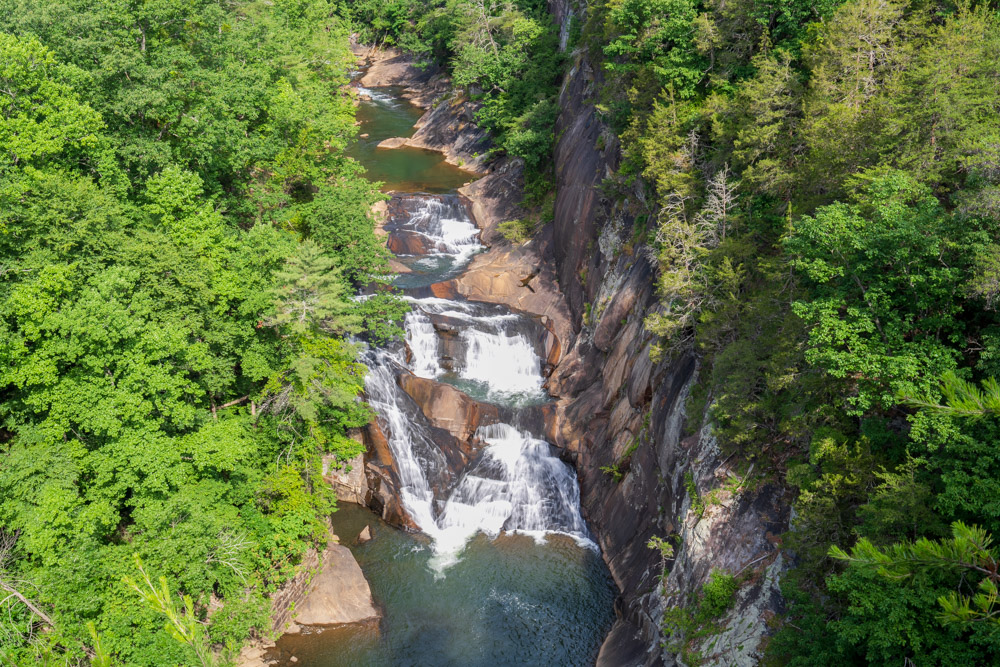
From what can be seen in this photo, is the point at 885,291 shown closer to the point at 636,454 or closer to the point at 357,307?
the point at 636,454

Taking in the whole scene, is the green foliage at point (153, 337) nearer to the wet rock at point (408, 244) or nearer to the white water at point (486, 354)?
the white water at point (486, 354)

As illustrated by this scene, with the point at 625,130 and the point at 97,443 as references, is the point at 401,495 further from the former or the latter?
the point at 625,130

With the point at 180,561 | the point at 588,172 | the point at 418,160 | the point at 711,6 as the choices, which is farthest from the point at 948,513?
the point at 418,160

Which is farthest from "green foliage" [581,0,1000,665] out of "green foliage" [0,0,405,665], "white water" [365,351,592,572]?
"green foliage" [0,0,405,665]

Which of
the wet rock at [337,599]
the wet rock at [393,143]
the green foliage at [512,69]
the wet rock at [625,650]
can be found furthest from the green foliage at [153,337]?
the wet rock at [393,143]

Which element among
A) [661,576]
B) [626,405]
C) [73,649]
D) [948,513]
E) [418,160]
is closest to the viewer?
[948,513]

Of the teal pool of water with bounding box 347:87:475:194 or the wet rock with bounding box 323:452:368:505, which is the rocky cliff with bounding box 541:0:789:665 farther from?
the teal pool of water with bounding box 347:87:475:194
